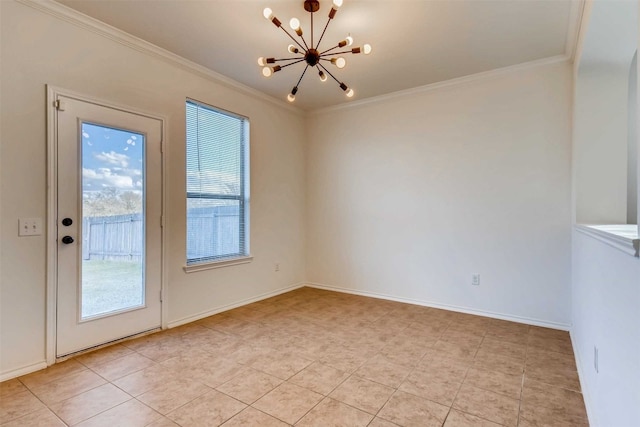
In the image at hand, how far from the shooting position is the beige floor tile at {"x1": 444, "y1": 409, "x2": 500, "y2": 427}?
1754mm

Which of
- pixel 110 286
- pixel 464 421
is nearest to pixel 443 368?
pixel 464 421

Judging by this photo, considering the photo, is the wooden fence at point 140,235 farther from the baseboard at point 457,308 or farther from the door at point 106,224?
the baseboard at point 457,308

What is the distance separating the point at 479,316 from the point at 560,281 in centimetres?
87

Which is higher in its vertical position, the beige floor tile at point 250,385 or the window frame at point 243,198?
the window frame at point 243,198

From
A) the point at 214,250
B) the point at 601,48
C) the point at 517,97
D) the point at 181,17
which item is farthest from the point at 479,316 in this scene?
the point at 181,17

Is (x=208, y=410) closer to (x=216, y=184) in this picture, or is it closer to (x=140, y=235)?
(x=140, y=235)

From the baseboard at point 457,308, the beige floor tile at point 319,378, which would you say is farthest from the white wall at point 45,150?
the beige floor tile at point 319,378

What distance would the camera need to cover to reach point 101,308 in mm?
2699

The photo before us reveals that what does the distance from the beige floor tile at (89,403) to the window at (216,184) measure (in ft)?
4.90

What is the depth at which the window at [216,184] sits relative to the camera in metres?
3.47

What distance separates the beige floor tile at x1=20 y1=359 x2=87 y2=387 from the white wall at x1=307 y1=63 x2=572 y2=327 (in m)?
3.12

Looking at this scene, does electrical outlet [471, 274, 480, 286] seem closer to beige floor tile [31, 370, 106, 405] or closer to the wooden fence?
the wooden fence

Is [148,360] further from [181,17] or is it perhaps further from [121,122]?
[181,17]

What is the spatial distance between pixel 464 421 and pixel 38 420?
93.9 inches
